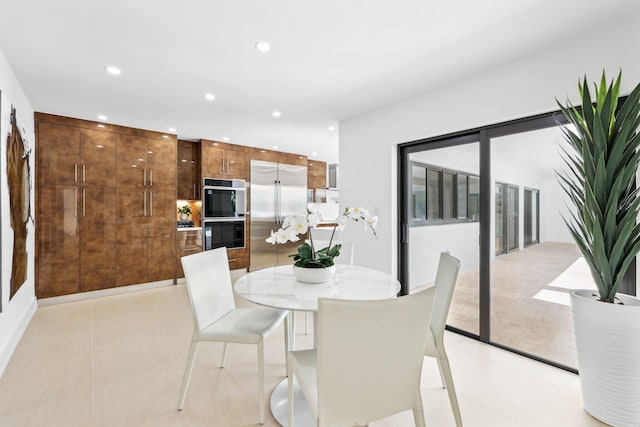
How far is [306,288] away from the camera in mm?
1846

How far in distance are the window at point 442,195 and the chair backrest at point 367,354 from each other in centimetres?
206

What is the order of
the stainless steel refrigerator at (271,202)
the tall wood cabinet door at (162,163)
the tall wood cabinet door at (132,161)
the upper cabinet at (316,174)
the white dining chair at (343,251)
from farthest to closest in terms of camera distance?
the upper cabinet at (316,174) < the stainless steel refrigerator at (271,202) < the tall wood cabinet door at (162,163) < the tall wood cabinet door at (132,161) < the white dining chair at (343,251)

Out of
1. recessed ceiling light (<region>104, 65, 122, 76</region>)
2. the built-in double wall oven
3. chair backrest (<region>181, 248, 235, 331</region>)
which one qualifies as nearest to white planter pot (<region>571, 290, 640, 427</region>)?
chair backrest (<region>181, 248, 235, 331</region>)

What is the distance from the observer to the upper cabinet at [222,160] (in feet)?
16.6

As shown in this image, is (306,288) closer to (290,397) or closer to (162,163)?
(290,397)

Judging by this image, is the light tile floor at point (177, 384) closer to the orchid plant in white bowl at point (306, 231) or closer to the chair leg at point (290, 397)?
the chair leg at point (290, 397)

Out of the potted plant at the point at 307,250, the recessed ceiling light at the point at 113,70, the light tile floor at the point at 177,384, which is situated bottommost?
the light tile floor at the point at 177,384

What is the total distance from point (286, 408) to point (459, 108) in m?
2.78

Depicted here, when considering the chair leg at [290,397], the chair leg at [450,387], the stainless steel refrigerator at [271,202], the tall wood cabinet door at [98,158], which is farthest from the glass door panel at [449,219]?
the tall wood cabinet door at [98,158]

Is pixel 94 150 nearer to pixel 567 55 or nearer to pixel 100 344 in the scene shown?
pixel 100 344

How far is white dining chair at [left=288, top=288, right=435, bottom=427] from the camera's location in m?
1.08

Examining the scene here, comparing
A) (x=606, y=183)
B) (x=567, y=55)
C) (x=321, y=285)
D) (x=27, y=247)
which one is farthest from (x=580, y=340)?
(x=27, y=247)

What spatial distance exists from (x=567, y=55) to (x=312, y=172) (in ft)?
16.8

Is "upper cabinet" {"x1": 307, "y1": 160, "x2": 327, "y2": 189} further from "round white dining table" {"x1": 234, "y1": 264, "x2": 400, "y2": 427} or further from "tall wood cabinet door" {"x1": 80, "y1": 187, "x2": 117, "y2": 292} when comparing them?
"round white dining table" {"x1": 234, "y1": 264, "x2": 400, "y2": 427}
